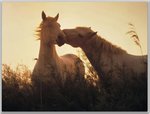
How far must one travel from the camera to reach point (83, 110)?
49.3 feet

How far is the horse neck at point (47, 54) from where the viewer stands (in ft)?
49.4

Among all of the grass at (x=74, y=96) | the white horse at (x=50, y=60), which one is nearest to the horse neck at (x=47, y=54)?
the white horse at (x=50, y=60)

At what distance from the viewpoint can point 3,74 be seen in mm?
15047

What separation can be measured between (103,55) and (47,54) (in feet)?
1.31

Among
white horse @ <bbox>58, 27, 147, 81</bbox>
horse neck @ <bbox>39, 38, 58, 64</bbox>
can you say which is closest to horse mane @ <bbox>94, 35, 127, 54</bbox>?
white horse @ <bbox>58, 27, 147, 81</bbox>

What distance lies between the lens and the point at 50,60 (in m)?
15.1

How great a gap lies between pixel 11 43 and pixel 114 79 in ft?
2.51

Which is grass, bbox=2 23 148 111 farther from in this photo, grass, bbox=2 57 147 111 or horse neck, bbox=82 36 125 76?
horse neck, bbox=82 36 125 76

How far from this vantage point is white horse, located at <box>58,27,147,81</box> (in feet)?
49.4

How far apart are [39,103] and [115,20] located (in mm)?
789

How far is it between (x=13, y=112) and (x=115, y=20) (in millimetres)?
963

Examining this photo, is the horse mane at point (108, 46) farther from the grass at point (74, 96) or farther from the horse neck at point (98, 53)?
the grass at point (74, 96)

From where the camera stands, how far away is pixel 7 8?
49.4 ft

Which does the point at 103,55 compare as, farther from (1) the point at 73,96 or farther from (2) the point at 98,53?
(1) the point at 73,96
